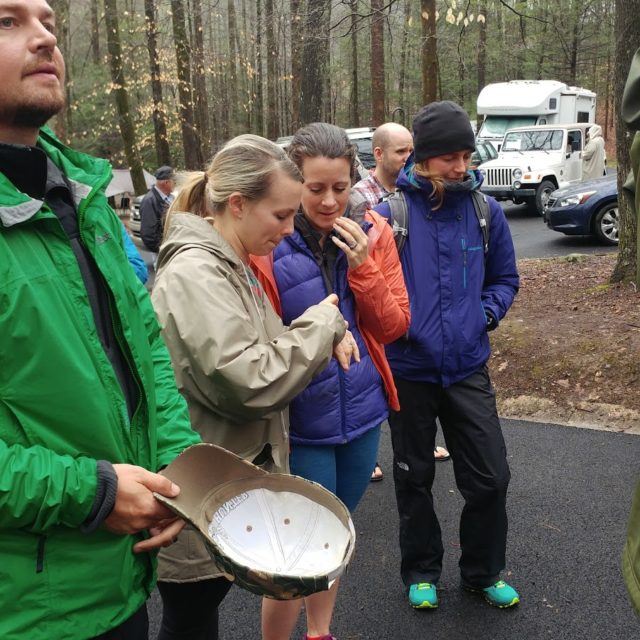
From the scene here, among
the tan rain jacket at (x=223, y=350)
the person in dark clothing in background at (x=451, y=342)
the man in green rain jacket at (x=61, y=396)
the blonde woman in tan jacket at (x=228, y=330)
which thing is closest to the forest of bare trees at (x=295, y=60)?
the person in dark clothing in background at (x=451, y=342)

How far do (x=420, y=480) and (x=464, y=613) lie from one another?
64 cm

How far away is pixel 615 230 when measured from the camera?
12148mm

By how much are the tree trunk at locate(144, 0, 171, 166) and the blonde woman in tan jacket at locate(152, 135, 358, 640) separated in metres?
17.9

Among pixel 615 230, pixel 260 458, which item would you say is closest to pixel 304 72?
pixel 615 230

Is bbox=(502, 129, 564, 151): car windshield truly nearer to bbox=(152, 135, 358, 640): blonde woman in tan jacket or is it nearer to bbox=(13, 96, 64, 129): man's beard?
bbox=(152, 135, 358, 640): blonde woman in tan jacket

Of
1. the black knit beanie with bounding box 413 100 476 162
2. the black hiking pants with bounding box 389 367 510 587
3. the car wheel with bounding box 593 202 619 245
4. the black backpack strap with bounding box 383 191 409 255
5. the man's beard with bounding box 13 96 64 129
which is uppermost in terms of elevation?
the man's beard with bounding box 13 96 64 129

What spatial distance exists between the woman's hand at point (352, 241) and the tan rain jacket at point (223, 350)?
14.5 inches

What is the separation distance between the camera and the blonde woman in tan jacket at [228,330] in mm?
2041

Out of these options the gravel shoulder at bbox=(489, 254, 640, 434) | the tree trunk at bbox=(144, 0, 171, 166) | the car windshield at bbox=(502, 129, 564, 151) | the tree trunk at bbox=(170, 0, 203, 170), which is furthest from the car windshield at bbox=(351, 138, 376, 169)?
the gravel shoulder at bbox=(489, 254, 640, 434)

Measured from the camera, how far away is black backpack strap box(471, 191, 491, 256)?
3096 millimetres

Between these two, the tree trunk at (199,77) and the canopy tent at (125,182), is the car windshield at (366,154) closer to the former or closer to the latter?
the tree trunk at (199,77)

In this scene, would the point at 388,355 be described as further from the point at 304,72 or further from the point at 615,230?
the point at 615,230

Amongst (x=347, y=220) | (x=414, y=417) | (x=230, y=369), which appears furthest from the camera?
(x=414, y=417)

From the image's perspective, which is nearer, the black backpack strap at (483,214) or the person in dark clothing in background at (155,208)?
Answer: the black backpack strap at (483,214)
